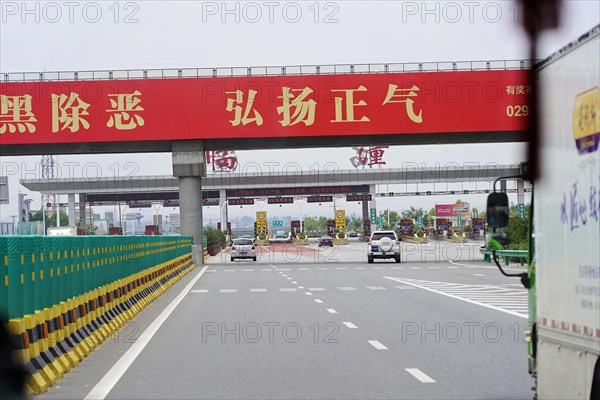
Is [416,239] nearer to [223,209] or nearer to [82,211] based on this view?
[223,209]

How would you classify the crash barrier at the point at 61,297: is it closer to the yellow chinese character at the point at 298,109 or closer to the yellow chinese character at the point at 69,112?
the yellow chinese character at the point at 298,109

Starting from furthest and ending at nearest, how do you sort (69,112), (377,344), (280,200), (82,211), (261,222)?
1. (261,222)
2. (280,200)
3. (82,211)
4. (69,112)
5. (377,344)

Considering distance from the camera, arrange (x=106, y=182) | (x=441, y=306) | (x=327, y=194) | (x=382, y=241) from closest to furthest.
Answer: (x=441, y=306) → (x=382, y=241) → (x=106, y=182) → (x=327, y=194)

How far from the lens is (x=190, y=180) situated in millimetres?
47250

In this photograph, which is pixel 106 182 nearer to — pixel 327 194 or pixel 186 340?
pixel 327 194

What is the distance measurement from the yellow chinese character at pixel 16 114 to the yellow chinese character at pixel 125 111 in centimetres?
355

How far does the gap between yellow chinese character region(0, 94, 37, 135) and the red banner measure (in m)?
0.05

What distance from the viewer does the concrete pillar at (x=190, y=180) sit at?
46188 millimetres

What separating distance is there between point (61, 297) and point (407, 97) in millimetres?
33976

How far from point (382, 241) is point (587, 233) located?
4294 cm

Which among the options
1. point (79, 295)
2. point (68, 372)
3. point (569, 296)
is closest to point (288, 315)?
point (79, 295)

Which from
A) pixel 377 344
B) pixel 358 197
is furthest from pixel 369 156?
pixel 377 344

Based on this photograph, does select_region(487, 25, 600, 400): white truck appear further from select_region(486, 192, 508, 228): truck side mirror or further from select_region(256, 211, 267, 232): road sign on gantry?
select_region(256, 211, 267, 232): road sign on gantry

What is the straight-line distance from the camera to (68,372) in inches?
431
